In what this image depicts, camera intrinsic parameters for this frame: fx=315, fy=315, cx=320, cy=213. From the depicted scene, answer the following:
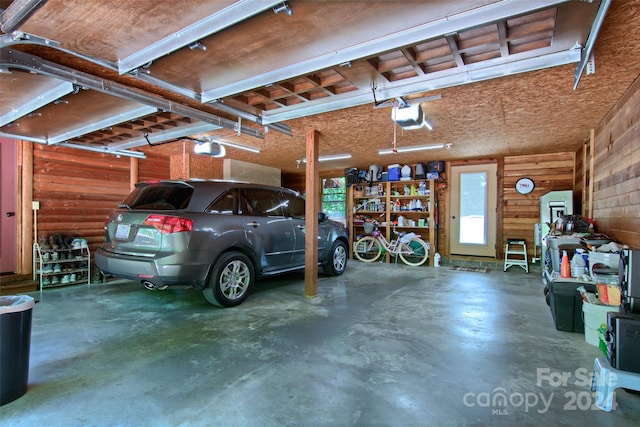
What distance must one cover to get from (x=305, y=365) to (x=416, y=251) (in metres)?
5.46

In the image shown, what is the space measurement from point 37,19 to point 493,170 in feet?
24.0

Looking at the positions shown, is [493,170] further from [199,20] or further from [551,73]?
[199,20]

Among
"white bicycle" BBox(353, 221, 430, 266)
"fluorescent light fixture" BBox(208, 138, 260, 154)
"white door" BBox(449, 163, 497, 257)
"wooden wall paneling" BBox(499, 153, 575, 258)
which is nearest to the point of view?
"fluorescent light fixture" BBox(208, 138, 260, 154)

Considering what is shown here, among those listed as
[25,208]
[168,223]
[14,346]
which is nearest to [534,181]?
[168,223]

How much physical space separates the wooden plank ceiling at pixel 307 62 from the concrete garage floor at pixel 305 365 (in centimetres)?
218

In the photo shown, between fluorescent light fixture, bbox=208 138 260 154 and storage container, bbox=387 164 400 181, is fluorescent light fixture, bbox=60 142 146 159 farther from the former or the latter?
storage container, bbox=387 164 400 181

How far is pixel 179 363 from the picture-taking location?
232 centimetres

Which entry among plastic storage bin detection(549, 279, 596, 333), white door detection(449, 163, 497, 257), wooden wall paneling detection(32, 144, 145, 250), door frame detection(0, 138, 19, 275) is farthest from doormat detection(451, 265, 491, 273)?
door frame detection(0, 138, 19, 275)

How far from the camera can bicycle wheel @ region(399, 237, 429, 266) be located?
702 centimetres

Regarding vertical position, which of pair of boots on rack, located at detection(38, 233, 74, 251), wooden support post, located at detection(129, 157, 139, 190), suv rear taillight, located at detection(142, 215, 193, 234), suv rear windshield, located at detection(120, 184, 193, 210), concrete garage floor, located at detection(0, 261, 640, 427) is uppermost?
wooden support post, located at detection(129, 157, 139, 190)

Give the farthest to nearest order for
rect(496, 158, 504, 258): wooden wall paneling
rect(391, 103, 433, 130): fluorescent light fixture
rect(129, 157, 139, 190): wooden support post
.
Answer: rect(496, 158, 504, 258): wooden wall paneling → rect(129, 157, 139, 190): wooden support post → rect(391, 103, 433, 130): fluorescent light fixture

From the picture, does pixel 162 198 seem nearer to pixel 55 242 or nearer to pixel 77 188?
pixel 55 242

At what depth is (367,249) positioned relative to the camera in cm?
770

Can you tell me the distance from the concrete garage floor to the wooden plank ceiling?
2.18 metres
